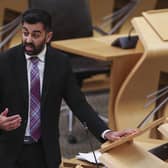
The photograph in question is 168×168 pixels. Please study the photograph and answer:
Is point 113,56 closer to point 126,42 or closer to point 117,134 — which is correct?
point 126,42

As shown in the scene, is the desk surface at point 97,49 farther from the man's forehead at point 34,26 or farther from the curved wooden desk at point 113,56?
the man's forehead at point 34,26

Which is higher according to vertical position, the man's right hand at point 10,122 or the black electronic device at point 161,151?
the man's right hand at point 10,122

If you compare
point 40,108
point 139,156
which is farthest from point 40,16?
point 139,156

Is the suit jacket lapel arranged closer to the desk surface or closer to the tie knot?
the tie knot

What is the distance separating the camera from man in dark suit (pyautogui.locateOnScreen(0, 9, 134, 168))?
7.12 feet

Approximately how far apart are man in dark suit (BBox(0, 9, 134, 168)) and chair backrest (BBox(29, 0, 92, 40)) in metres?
1.53

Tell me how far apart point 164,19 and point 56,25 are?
945 mm

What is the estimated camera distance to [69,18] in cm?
386

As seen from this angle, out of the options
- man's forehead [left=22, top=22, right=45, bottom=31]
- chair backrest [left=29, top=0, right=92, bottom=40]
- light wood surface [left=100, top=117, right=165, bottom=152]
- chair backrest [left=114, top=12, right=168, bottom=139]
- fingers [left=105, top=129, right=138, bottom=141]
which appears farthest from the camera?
chair backrest [left=29, top=0, right=92, bottom=40]

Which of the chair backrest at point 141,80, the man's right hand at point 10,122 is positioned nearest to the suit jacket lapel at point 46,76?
the man's right hand at point 10,122

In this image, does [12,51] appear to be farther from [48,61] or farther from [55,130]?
[55,130]

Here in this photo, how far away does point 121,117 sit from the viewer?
10.4 ft

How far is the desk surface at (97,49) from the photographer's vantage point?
3.06 metres

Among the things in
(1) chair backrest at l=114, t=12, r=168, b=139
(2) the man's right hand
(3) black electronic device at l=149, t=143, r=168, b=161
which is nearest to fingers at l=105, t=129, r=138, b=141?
(3) black electronic device at l=149, t=143, r=168, b=161
